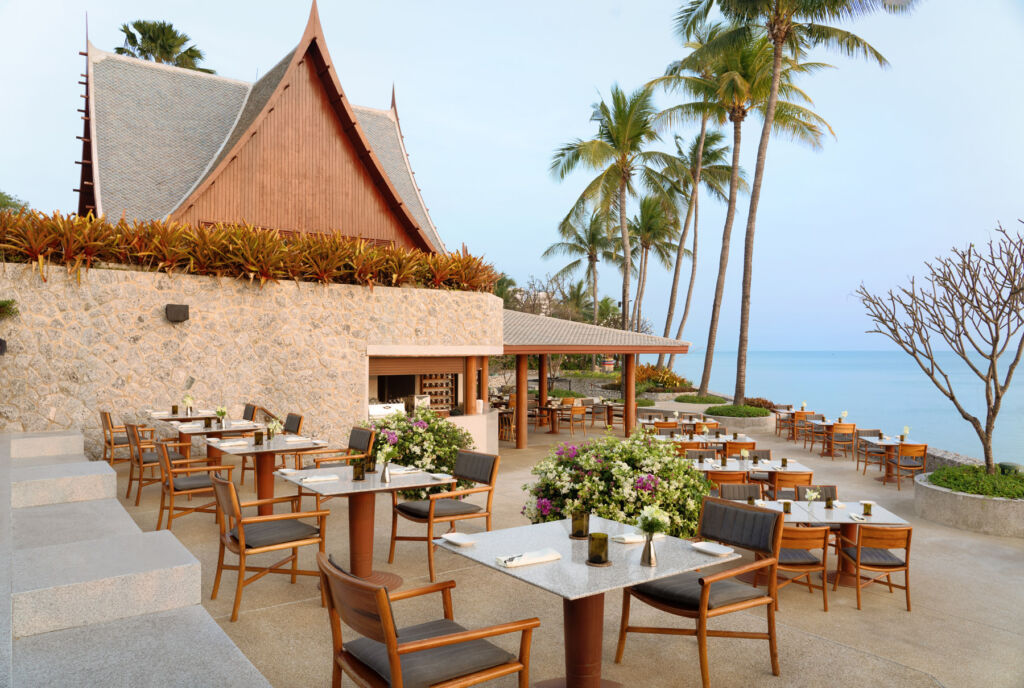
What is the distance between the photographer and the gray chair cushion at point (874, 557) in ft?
19.4

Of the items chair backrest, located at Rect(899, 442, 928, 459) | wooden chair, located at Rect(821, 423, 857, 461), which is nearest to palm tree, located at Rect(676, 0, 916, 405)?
wooden chair, located at Rect(821, 423, 857, 461)

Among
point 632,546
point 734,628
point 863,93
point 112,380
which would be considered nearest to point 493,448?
point 112,380

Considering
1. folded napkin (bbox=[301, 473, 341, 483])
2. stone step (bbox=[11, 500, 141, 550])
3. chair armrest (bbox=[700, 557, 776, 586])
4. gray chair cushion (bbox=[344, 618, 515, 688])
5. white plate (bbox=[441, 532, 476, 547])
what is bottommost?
gray chair cushion (bbox=[344, 618, 515, 688])

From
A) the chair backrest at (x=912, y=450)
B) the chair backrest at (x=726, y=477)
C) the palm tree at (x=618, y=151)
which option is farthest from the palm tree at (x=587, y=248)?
the chair backrest at (x=726, y=477)

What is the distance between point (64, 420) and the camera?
946 centimetres

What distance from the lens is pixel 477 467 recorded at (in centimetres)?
687

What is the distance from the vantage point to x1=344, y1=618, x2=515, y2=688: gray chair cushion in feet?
9.53

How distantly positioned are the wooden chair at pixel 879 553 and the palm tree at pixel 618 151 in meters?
22.4

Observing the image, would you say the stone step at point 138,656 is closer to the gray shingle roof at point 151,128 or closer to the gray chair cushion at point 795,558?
the gray chair cushion at point 795,558

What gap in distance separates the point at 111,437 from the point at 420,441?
384 centimetres

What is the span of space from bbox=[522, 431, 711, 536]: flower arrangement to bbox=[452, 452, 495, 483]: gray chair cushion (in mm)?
529

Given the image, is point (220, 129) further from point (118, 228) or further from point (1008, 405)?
point (1008, 405)

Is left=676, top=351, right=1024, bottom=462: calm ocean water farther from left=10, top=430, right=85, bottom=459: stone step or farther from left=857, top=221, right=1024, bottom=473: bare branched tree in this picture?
left=10, top=430, right=85, bottom=459: stone step

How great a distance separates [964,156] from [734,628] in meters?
11.3
